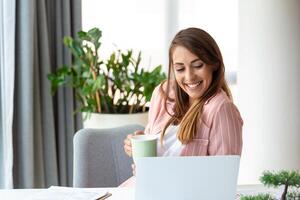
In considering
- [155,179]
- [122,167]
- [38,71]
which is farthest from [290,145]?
[155,179]

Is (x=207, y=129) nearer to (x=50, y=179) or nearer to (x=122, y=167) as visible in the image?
(x=122, y=167)

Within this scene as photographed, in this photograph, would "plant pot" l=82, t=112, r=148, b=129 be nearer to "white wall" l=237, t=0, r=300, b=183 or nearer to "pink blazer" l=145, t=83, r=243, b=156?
"white wall" l=237, t=0, r=300, b=183

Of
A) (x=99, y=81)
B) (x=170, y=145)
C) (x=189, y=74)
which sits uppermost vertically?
(x=189, y=74)

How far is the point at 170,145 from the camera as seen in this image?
201cm

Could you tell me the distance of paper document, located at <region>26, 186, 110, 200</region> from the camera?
1734 mm

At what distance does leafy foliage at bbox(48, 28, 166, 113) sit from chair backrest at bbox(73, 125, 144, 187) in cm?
97

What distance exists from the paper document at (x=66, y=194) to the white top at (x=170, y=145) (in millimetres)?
303

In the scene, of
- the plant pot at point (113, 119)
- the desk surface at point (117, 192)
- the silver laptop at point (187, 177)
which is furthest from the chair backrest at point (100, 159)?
the plant pot at point (113, 119)

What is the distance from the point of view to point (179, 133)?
1977 mm

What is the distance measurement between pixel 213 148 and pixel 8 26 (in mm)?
1498

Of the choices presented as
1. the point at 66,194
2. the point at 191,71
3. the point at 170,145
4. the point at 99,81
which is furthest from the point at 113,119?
the point at 66,194

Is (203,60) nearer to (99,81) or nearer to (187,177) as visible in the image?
(187,177)

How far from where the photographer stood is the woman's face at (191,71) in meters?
1.93

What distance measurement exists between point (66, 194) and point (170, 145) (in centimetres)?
44
